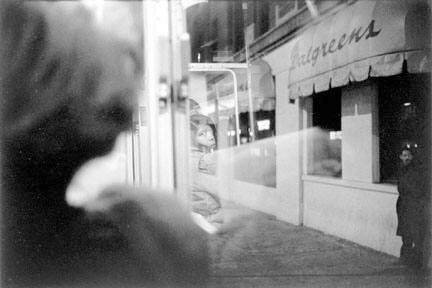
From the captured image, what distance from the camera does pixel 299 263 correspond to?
17.8ft

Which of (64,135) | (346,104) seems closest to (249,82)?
(346,104)

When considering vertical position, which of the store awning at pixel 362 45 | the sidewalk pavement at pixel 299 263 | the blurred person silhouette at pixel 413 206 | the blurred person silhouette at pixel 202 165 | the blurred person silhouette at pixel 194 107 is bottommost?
the sidewalk pavement at pixel 299 263

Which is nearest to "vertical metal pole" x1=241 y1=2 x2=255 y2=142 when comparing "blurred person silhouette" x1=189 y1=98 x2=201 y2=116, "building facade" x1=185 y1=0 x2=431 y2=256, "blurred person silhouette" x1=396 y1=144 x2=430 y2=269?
"building facade" x1=185 y1=0 x2=431 y2=256

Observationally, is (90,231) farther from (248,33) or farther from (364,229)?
(364,229)

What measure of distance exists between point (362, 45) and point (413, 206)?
1.82 metres

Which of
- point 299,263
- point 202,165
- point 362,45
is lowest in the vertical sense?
point 299,263

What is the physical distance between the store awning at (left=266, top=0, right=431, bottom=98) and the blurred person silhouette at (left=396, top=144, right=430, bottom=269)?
1.04 meters

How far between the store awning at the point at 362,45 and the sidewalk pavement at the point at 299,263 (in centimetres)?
205

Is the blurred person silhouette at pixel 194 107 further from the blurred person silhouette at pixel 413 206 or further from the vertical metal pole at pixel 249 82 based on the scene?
the blurred person silhouette at pixel 413 206

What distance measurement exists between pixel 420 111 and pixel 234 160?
418 centimetres

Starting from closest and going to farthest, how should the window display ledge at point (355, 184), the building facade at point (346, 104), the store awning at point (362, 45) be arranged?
the store awning at point (362, 45), the building facade at point (346, 104), the window display ledge at point (355, 184)

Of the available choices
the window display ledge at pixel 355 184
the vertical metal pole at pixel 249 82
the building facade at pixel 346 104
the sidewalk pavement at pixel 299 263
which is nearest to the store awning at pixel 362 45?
the building facade at pixel 346 104

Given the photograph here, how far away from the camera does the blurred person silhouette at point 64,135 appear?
3363 mm

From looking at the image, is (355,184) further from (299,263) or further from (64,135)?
(64,135)
